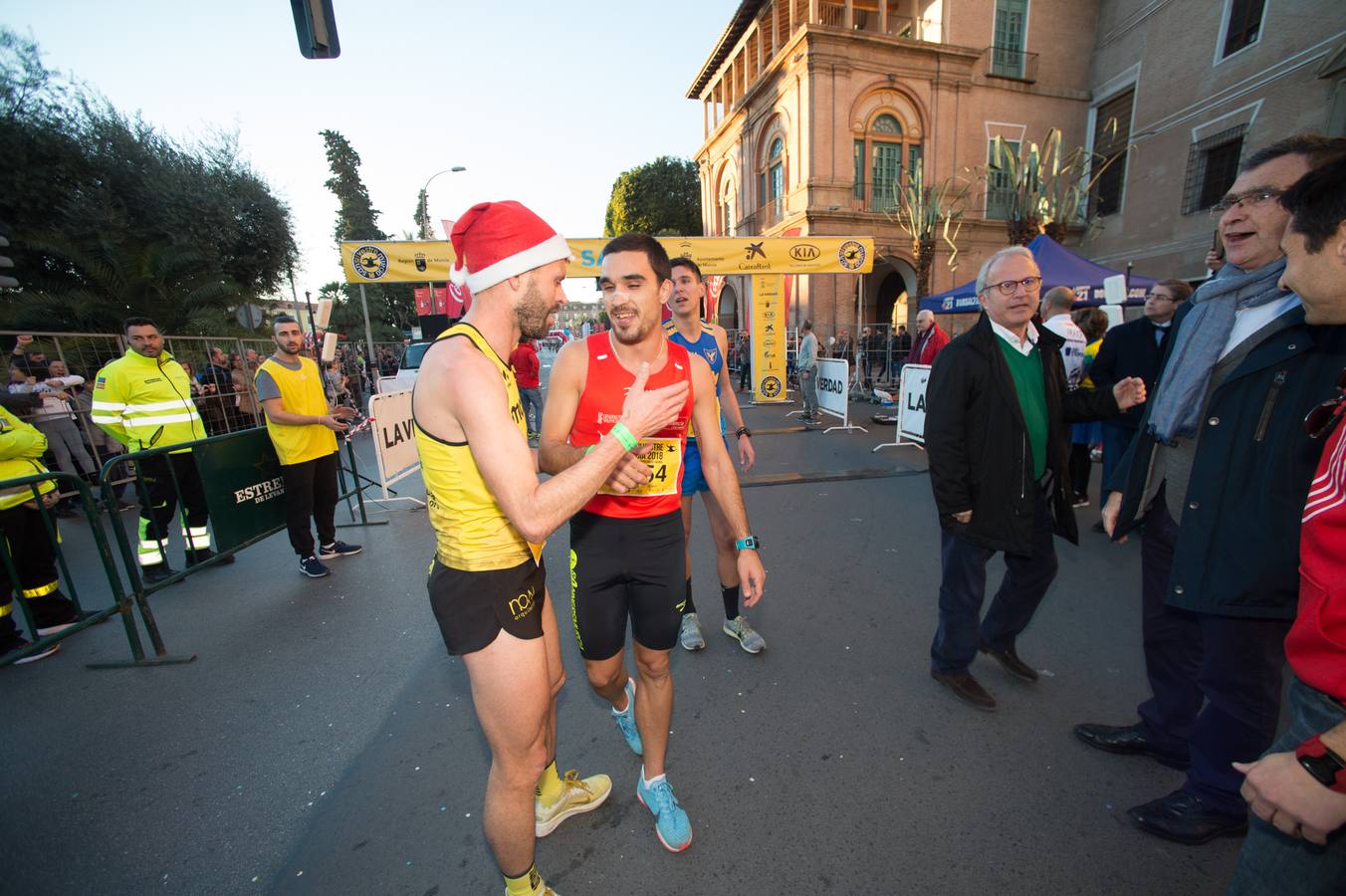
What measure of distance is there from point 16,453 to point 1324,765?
625 cm

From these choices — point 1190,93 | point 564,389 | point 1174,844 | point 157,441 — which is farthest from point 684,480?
point 1190,93

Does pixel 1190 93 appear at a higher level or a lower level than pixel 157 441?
higher

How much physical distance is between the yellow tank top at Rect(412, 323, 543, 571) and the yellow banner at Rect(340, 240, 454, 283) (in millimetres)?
Result: 10412

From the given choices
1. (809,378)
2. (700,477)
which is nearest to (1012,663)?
(700,477)

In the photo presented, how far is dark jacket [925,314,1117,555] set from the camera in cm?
258

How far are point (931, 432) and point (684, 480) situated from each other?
1374mm

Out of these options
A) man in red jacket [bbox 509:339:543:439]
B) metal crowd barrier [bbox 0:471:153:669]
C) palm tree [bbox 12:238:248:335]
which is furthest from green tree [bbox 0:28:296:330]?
metal crowd barrier [bbox 0:471:153:669]

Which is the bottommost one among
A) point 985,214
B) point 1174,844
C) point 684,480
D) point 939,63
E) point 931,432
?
point 1174,844

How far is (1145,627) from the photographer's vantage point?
2.39 m

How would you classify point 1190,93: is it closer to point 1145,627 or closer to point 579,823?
point 1145,627

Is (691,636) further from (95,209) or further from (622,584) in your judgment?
(95,209)

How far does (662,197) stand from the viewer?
38.2 meters

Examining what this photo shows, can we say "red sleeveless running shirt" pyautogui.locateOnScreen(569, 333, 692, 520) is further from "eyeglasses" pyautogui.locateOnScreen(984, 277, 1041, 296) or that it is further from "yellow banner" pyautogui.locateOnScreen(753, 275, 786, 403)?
"yellow banner" pyautogui.locateOnScreen(753, 275, 786, 403)

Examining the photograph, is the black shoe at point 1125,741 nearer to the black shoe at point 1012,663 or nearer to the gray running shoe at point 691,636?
the black shoe at point 1012,663
